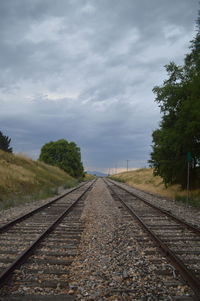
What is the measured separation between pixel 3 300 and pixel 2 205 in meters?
12.3

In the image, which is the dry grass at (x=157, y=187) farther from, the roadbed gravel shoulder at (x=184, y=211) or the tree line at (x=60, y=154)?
the tree line at (x=60, y=154)

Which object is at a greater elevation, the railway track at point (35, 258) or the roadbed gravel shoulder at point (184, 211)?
the roadbed gravel shoulder at point (184, 211)

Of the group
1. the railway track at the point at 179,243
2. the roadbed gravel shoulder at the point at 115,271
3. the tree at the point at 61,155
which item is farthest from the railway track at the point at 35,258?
the tree at the point at 61,155

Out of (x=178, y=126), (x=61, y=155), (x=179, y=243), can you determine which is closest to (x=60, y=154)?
(x=61, y=155)

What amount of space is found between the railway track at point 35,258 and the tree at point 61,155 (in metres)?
70.7

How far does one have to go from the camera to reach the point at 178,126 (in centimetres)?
1991

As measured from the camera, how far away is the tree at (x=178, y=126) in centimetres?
1898

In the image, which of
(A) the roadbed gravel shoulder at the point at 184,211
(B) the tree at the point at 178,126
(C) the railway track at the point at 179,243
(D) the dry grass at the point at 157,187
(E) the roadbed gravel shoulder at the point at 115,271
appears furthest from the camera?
(D) the dry grass at the point at 157,187

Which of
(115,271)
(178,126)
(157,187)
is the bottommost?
(115,271)

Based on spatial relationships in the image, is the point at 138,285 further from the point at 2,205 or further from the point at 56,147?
the point at 56,147

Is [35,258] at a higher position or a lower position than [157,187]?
lower

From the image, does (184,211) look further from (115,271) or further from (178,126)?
(115,271)

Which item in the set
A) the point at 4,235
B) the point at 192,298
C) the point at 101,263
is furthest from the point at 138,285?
the point at 4,235

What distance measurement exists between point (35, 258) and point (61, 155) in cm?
7789
